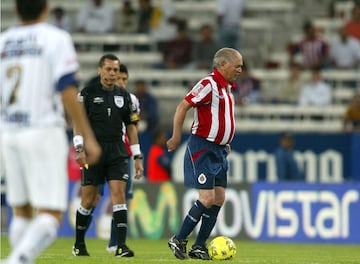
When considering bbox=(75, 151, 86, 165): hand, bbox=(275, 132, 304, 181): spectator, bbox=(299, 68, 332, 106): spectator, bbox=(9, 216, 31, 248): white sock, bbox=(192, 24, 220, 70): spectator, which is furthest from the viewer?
bbox=(192, 24, 220, 70): spectator

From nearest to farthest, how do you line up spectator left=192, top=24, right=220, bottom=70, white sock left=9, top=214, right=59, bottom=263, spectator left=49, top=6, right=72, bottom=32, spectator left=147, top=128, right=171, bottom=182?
white sock left=9, top=214, right=59, bottom=263, spectator left=147, top=128, right=171, bottom=182, spectator left=192, top=24, right=220, bottom=70, spectator left=49, top=6, right=72, bottom=32

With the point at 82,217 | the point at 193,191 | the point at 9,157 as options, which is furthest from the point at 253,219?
the point at 9,157

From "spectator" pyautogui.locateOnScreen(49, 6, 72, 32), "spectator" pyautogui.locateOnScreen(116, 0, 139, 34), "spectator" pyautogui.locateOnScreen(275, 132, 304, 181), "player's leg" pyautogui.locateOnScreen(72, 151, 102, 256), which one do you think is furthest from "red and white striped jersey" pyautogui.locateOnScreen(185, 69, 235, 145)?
"spectator" pyautogui.locateOnScreen(116, 0, 139, 34)

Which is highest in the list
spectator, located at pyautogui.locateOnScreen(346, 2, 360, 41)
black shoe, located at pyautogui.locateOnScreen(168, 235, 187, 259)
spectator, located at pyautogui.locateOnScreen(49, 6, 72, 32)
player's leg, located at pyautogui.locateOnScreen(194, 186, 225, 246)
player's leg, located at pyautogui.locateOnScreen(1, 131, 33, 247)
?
player's leg, located at pyautogui.locateOnScreen(1, 131, 33, 247)

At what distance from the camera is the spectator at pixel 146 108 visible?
23.2 meters

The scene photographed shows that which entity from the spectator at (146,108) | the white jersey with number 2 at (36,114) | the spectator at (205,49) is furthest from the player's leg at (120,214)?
the spectator at (205,49)

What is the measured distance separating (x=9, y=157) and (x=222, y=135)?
470 cm

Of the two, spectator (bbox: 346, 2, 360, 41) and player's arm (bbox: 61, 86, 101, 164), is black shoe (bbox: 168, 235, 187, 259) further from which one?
spectator (bbox: 346, 2, 360, 41)

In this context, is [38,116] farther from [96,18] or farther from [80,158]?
[96,18]

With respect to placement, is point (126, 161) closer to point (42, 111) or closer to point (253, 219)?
point (42, 111)

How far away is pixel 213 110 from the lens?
42.3 ft

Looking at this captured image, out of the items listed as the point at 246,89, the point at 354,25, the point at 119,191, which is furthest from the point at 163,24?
the point at 119,191

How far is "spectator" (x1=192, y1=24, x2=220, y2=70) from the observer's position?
2500 cm

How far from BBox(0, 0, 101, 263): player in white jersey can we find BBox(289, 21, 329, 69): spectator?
16972 mm
